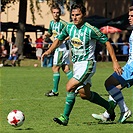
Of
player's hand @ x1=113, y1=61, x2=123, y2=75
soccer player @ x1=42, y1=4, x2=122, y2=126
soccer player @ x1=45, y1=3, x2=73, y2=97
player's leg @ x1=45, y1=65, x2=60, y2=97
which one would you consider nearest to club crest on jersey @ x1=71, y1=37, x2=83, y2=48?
soccer player @ x1=42, y1=4, x2=122, y2=126

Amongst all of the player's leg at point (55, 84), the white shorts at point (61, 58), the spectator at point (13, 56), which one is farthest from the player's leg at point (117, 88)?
the spectator at point (13, 56)

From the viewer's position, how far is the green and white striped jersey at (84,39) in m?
9.77

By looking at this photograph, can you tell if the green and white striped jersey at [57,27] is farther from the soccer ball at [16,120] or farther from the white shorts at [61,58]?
the soccer ball at [16,120]

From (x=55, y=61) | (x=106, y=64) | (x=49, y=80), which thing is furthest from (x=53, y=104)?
(x=106, y=64)

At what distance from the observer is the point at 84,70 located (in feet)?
32.2

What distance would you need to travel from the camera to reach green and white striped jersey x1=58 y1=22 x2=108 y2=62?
9.77 metres

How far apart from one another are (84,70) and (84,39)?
483mm

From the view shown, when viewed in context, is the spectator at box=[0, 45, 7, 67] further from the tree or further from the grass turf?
the grass turf

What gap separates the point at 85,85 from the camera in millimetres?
9891

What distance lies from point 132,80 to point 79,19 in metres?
1.30

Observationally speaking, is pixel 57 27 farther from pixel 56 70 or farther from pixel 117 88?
pixel 117 88

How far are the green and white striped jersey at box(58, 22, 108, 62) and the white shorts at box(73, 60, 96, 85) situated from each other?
3.2 inches

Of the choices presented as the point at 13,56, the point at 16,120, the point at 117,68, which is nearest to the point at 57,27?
the point at 117,68

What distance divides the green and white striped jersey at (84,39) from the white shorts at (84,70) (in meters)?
0.08
